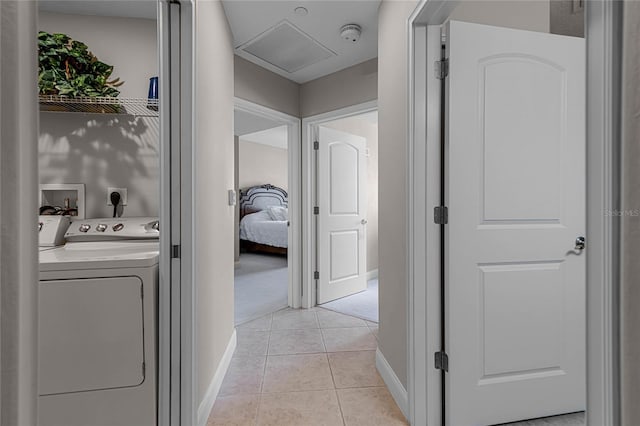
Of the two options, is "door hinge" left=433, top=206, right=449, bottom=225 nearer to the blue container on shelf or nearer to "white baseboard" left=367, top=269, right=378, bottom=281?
the blue container on shelf

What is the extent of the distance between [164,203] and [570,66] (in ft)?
6.59

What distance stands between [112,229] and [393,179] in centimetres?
153

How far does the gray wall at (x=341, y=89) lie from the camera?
115 inches

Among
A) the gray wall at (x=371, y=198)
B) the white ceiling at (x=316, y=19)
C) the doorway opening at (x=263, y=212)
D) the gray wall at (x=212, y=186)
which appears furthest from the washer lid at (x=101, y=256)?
the gray wall at (x=371, y=198)

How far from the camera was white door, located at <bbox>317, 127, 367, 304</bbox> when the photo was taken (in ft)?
11.2

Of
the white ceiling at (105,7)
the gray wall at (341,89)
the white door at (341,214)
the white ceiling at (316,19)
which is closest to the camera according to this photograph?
the white ceiling at (105,7)

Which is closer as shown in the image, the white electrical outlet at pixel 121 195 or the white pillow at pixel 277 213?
the white electrical outlet at pixel 121 195

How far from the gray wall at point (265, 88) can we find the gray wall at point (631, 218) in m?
2.62

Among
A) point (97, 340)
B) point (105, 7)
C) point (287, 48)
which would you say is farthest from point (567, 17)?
point (97, 340)

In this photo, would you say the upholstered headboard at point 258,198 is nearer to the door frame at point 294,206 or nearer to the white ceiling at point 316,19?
the door frame at point 294,206

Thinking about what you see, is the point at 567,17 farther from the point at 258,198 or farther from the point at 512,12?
the point at 258,198

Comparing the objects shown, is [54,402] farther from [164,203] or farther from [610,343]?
[610,343]

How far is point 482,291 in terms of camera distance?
152 cm

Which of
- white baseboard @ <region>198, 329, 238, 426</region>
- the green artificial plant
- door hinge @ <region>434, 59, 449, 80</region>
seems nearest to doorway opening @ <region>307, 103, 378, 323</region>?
white baseboard @ <region>198, 329, 238, 426</region>
